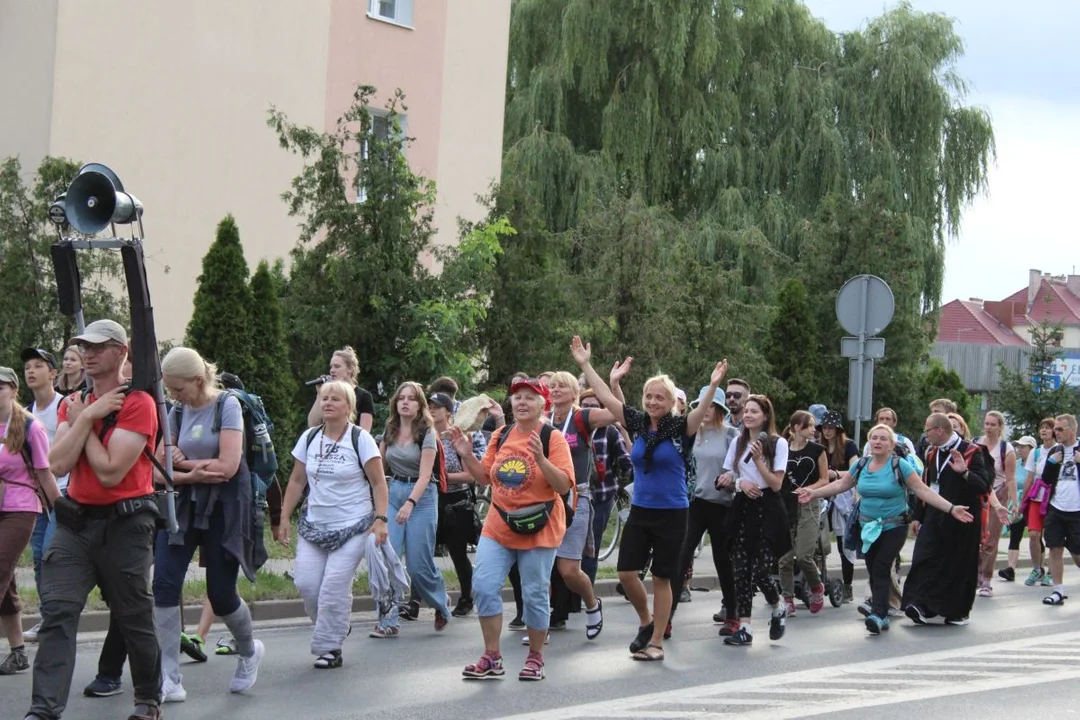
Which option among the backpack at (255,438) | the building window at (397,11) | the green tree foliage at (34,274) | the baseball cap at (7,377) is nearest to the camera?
the backpack at (255,438)

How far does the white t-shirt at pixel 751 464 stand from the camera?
11406 millimetres

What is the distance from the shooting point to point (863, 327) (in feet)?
57.5

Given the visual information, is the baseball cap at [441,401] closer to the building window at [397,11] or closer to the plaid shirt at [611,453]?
the plaid shirt at [611,453]

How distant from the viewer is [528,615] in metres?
9.14

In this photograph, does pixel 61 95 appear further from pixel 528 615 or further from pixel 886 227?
pixel 528 615

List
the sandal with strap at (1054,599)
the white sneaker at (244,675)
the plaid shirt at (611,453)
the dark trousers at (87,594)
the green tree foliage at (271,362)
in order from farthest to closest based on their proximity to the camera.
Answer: the green tree foliage at (271,362) < the sandal with strap at (1054,599) < the plaid shirt at (611,453) < the white sneaker at (244,675) < the dark trousers at (87,594)

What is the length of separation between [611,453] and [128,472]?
5166mm

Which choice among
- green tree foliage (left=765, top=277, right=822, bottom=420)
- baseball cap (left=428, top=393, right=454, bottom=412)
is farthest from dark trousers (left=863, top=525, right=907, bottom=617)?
green tree foliage (left=765, top=277, right=822, bottom=420)

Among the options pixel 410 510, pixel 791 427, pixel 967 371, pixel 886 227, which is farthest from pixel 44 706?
pixel 967 371

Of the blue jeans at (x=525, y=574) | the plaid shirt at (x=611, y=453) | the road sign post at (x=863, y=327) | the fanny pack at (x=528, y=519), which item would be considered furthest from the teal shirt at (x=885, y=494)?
the road sign post at (x=863, y=327)

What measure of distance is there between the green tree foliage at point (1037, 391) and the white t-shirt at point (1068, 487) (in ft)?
35.3

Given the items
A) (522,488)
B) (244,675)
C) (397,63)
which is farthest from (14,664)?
(397,63)

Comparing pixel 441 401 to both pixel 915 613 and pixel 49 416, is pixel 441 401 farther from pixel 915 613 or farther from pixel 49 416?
pixel 915 613

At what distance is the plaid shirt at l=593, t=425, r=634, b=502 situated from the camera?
1151cm
